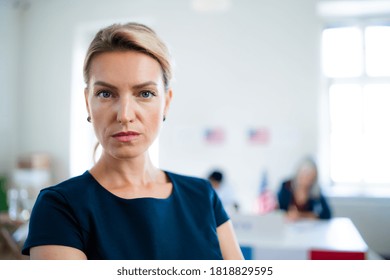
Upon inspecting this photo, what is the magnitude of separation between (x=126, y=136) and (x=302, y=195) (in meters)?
2.11

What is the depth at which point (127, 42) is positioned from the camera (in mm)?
552

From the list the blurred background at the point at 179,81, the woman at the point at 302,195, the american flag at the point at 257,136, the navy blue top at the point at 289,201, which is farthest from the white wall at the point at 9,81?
the navy blue top at the point at 289,201

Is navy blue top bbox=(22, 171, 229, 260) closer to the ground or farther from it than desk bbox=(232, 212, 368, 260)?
farther from it

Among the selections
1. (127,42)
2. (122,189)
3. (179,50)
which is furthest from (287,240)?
(127,42)

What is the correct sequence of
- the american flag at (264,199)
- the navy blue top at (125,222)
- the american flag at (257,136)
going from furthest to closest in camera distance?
the american flag at (264,199)
the american flag at (257,136)
the navy blue top at (125,222)

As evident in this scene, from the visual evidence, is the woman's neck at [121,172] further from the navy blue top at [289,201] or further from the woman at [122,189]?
the navy blue top at [289,201]

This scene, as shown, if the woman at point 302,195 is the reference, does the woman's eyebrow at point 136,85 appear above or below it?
above

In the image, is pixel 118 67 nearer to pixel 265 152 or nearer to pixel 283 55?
pixel 283 55

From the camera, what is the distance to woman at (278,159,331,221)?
2.27 metres

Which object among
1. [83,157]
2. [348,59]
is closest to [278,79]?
[348,59]

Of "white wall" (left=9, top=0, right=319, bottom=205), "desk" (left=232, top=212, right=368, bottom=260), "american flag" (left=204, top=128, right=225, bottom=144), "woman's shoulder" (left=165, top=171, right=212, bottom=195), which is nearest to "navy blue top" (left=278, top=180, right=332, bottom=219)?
"desk" (left=232, top=212, right=368, bottom=260)

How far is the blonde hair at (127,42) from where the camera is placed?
1.81 feet

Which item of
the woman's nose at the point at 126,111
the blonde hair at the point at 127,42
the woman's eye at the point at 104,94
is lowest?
the woman's nose at the point at 126,111

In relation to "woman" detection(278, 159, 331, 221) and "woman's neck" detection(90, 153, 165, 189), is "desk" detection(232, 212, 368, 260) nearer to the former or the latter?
"woman" detection(278, 159, 331, 221)
